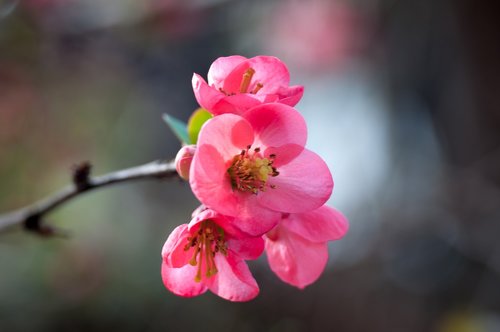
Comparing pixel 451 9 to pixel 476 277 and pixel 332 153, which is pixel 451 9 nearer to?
pixel 332 153

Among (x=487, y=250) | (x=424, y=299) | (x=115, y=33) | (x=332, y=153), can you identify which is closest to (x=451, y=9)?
(x=332, y=153)

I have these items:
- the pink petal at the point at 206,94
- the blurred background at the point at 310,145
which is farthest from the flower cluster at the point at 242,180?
the blurred background at the point at 310,145

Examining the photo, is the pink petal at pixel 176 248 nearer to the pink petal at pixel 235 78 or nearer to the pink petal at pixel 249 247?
the pink petal at pixel 249 247

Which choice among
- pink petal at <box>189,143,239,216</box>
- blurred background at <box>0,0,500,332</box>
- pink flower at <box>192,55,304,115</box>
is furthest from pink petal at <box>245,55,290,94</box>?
blurred background at <box>0,0,500,332</box>

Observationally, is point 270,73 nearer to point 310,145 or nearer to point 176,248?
point 176,248

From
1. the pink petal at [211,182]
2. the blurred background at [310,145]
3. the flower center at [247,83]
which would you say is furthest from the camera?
the blurred background at [310,145]

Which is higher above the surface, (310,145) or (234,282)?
(310,145)

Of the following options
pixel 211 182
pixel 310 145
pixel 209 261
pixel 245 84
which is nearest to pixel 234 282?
pixel 209 261
